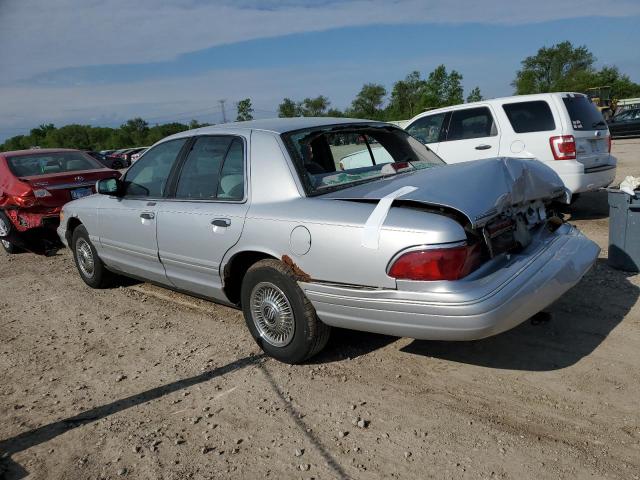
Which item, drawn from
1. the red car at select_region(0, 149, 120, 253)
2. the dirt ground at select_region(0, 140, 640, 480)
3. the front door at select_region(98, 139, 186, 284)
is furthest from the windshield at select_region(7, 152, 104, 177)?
the dirt ground at select_region(0, 140, 640, 480)

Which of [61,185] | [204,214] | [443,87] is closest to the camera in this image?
[204,214]

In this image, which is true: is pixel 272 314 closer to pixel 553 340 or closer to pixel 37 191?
pixel 553 340

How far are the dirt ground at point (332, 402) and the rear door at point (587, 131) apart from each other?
2.98 metres

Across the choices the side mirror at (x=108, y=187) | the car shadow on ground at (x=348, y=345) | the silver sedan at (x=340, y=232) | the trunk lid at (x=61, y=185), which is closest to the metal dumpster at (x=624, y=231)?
the silver sedan at (x=340, y=232)

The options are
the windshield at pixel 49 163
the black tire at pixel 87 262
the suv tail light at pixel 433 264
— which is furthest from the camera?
the windshield at pixel 49 163

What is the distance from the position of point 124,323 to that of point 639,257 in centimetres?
480

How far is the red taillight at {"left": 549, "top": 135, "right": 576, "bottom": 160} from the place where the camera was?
7137 millimetres

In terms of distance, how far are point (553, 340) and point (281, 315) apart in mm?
1936

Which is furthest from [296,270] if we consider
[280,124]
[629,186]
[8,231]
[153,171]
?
[8,231]

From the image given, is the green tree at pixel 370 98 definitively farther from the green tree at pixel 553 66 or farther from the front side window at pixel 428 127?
the front side window at pixel 428 127

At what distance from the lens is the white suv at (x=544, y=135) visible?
720cm

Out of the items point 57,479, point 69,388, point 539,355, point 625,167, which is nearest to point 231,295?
point 69,388

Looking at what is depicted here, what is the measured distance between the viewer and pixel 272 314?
367cm

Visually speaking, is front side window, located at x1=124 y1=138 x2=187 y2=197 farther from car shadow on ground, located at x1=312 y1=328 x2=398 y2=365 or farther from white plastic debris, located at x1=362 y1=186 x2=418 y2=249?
white plastic debris, located at x1=362 y1=186 x2=418 y2=249
